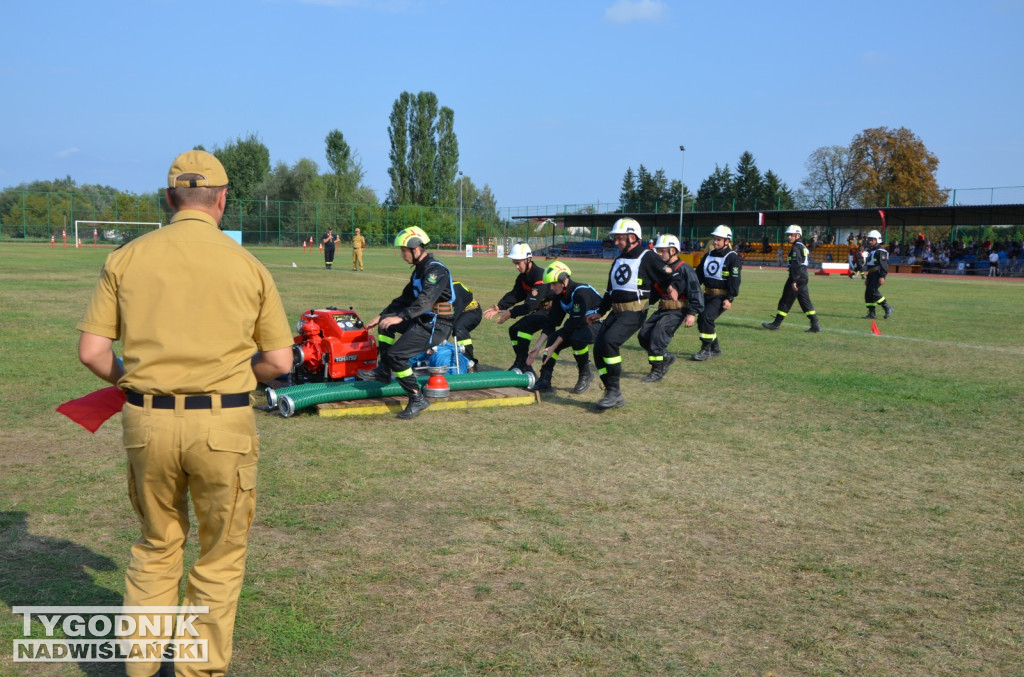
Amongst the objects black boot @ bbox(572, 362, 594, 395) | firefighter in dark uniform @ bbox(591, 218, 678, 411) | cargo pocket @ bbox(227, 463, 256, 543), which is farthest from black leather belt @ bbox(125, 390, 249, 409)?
black boot @ bbox(572, 362, 594, 395)

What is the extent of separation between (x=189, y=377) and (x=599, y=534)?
10.6 feet

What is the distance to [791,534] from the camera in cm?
555

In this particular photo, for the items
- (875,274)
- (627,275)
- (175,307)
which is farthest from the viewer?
(875,274)

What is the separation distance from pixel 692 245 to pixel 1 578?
59.5 meters

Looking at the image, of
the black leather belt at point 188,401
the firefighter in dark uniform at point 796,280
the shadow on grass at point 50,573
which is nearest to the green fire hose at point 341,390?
the shadow on grass at point 50,573

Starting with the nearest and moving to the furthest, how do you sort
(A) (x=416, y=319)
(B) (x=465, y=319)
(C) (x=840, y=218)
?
(A) (x=416, y=319)
(B) (x=465, y=319)
(C) (x=840, y=218)

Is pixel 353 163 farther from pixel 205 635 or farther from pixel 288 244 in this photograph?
pixel 205 635

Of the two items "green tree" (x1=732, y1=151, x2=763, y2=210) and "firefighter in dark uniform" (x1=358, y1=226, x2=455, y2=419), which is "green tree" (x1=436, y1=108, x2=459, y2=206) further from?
"firefighter in dark uniform" (x1=358, y1=226, x2=455, y2=419)

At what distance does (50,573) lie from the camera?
455 centimetres

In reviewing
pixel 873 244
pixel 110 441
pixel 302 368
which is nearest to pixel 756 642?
pixel 110 441

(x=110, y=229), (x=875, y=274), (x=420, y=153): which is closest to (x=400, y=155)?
(x=420, y=153)

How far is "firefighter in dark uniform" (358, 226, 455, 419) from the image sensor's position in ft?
27.9

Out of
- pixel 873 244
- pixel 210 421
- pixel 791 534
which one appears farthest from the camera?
pixel 873 244

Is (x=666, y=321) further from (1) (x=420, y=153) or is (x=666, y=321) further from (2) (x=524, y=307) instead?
(1) (x=420, y=153)
